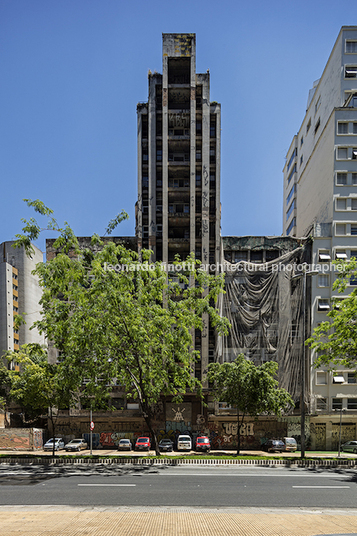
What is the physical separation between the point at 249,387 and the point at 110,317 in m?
16.5

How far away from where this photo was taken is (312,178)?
4672 cm

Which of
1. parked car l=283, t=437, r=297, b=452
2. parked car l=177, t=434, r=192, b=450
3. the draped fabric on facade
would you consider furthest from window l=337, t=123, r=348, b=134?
parked car l=177, t=434, r=192, b=450

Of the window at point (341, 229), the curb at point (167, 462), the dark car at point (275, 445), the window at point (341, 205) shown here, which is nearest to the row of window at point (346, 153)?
the window at point (341, 205)

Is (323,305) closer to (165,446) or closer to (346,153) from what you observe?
(346,153)

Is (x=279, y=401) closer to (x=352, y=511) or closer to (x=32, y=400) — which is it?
(x=352, y=511)

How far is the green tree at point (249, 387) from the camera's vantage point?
2992 cm

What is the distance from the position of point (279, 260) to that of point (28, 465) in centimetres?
2983

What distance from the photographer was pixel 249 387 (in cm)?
2983

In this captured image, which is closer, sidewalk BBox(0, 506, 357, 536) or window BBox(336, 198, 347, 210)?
sidewalk BBox(0, 506, 357, 536)

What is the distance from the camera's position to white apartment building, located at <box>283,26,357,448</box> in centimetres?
3678

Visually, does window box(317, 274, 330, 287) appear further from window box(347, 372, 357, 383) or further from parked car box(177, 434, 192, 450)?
parked car box(177, 434, 192, 450)

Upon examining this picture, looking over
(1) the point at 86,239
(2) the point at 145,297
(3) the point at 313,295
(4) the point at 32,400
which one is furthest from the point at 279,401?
(1) the point at 86,239

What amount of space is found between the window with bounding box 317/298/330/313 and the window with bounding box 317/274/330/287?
1621mm

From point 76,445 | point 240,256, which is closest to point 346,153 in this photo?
point 240,256
